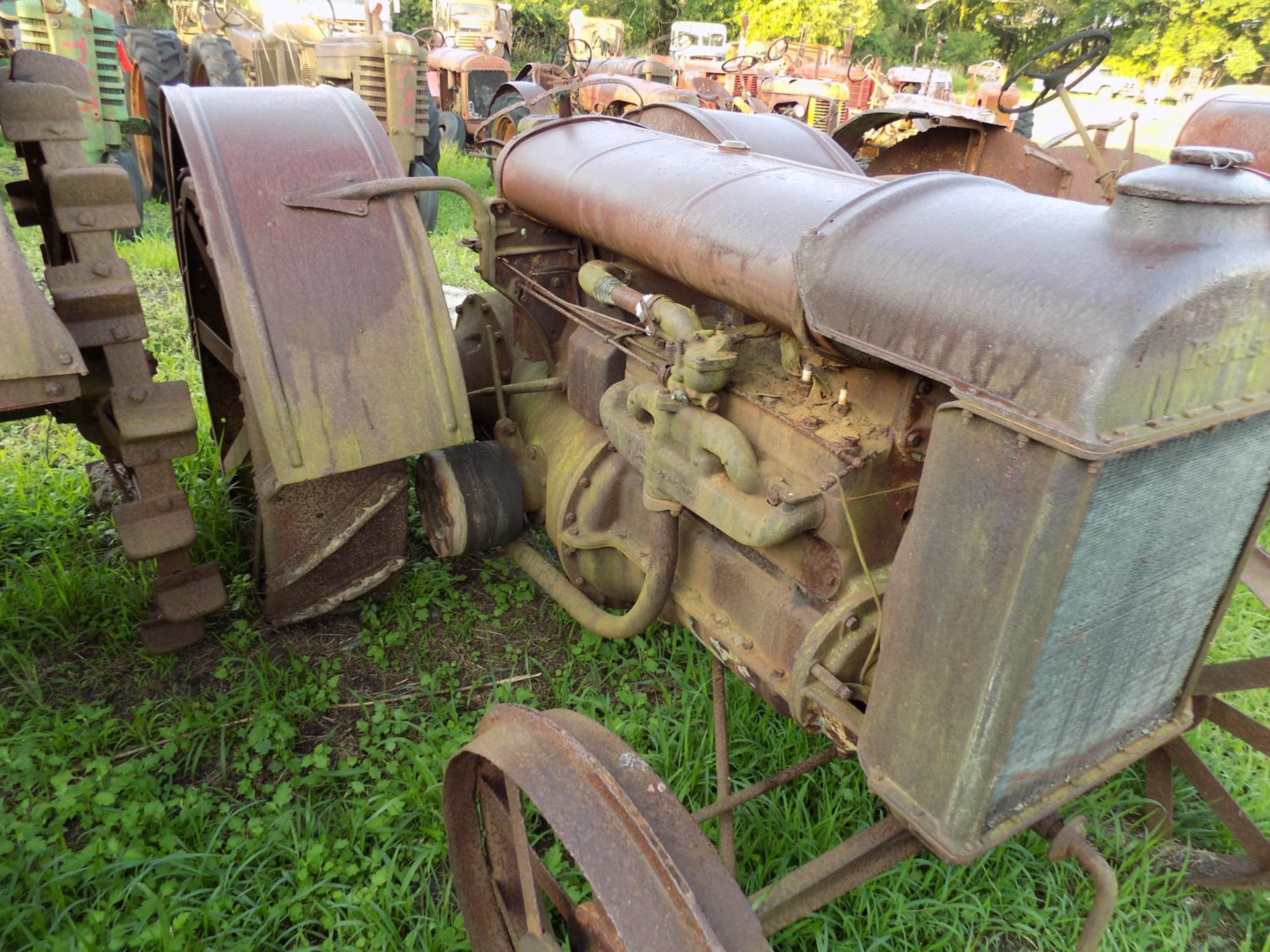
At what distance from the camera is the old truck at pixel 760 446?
1.16m

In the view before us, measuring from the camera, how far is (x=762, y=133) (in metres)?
3.02

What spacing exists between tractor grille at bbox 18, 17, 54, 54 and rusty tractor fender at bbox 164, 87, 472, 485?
5.04m

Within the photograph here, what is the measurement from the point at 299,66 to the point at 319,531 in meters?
7.75

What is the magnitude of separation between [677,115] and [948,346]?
2103 millimetres

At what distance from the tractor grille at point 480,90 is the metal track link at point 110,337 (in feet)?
31.0

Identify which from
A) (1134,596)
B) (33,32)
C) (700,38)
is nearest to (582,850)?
(1134,596)

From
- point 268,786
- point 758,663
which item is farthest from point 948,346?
point 268,786

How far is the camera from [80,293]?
76.8 inches

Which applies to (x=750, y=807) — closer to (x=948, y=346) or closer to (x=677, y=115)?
(x=948, y=346)

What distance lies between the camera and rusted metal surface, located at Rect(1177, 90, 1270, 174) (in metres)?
2.97

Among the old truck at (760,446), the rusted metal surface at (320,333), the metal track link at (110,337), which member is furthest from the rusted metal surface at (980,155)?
the metal track link at (110,337)

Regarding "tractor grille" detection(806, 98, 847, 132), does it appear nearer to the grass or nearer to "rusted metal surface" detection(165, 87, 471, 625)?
the grass

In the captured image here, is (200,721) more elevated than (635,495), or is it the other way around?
(635,495)

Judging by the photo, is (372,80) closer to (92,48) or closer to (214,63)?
(214,63)
